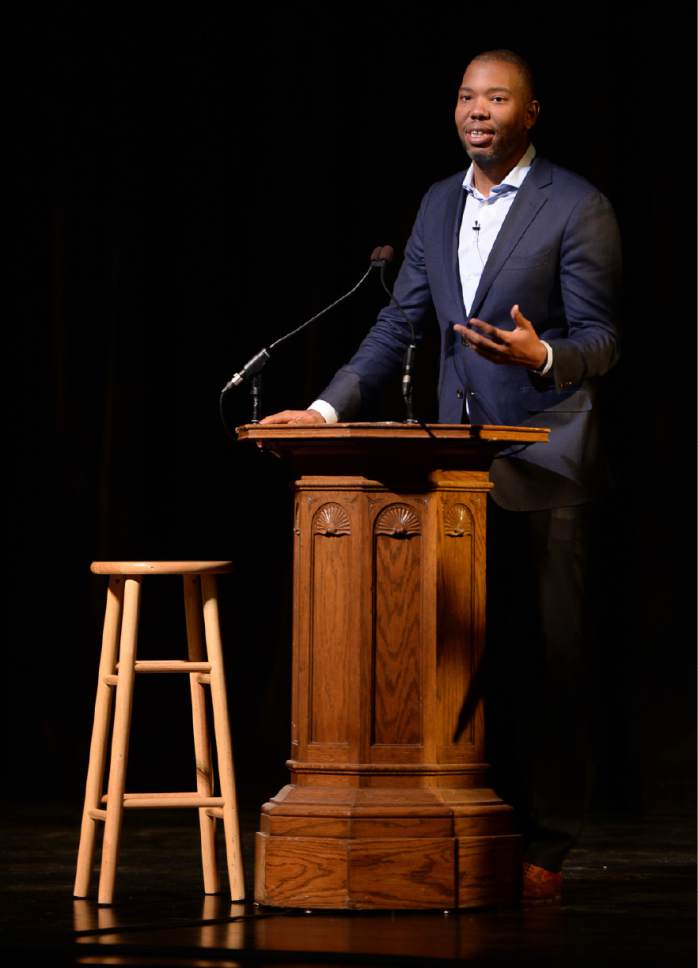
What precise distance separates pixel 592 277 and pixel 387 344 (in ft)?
1.74

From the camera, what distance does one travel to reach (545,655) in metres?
4.08

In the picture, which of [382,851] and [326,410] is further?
[326,410]

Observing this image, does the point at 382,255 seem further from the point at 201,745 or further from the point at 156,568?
the point at 201,745

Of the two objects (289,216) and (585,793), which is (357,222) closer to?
(289,216)

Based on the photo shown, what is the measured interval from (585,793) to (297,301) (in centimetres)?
244

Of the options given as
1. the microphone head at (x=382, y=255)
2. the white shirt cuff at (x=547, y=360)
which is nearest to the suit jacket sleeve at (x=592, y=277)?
the white shirt cuff at (x=547, y=360)

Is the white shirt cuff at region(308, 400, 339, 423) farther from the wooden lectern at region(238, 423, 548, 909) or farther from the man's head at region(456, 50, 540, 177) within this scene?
the man's head at region(456, 50, 540, 177)

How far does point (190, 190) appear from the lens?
6098mm

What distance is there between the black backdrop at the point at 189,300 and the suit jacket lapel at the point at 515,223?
1851mm

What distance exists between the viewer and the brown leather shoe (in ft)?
13.0

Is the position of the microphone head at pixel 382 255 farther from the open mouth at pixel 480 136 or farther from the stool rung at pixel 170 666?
the stool rung at pixel 170 666

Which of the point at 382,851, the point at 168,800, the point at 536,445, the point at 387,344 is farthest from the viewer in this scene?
the point at 387,344

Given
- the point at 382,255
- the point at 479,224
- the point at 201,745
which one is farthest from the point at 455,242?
the point at 201,745

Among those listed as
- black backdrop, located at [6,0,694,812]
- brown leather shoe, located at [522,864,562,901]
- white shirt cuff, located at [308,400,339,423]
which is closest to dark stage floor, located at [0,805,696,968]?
brown leather shoe, located at [522,864,562,901]
